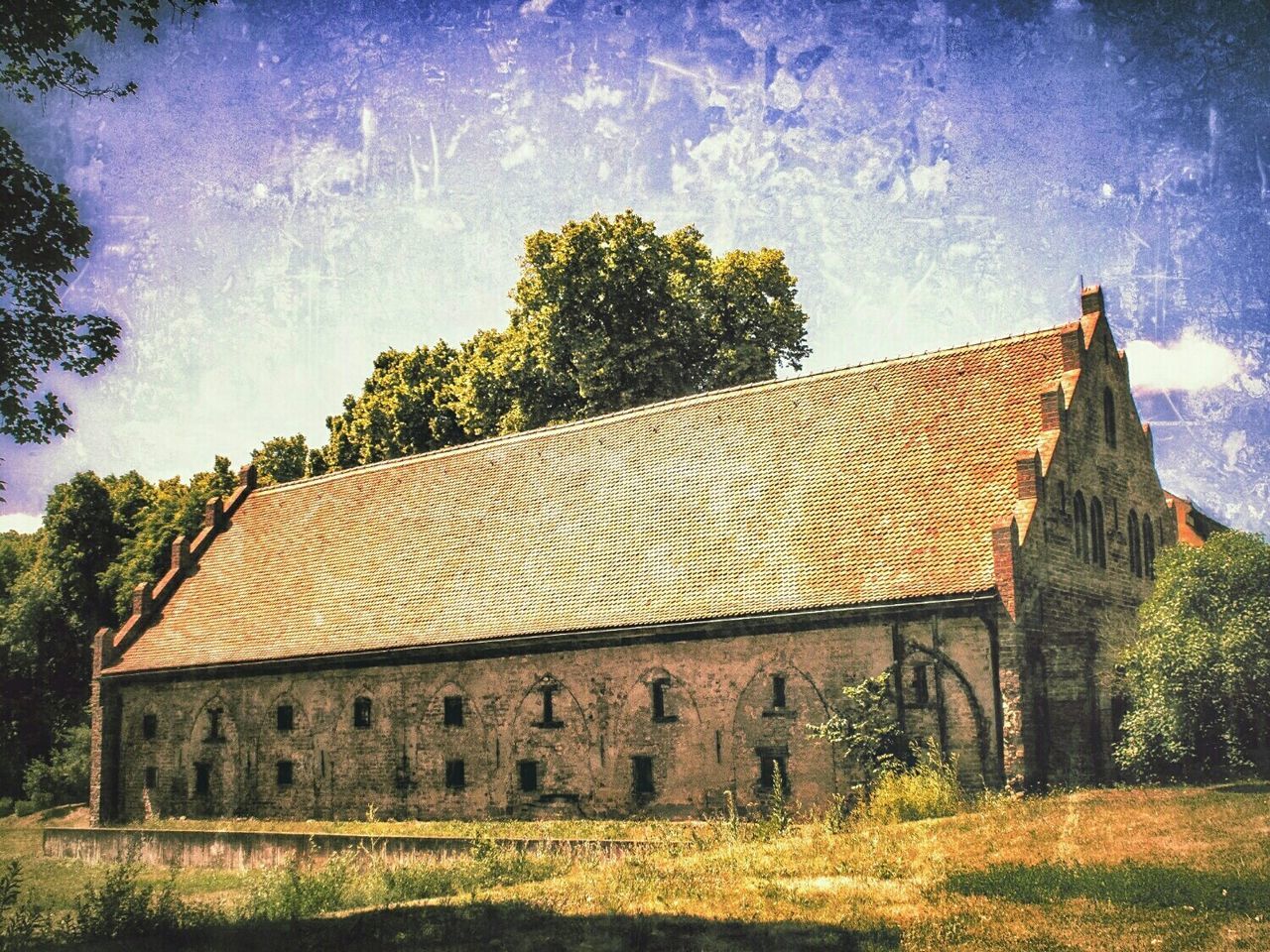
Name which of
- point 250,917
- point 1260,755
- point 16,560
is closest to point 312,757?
point 250,917

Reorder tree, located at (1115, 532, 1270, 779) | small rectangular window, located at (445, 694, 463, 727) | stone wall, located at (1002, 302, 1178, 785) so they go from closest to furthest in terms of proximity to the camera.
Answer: tree, located at (1115, 532, 1270, 779) → stone wall, located at (1002, 302, 1178, 785) → small rectangular window, located at (445, 694, 463, 727)

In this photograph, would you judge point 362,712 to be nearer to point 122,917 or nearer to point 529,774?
point 529,774

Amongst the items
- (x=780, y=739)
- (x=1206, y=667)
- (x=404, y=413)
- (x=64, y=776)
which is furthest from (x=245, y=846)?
(x=404, y=413)

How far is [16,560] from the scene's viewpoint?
6188 centimetres

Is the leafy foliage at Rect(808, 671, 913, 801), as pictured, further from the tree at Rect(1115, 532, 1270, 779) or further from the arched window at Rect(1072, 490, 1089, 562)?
the arched window at Rect(1072, 490, 1089, 562)

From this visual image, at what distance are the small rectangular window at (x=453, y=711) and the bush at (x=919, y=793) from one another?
1079cm

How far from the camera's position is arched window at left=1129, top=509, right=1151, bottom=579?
95.4ft

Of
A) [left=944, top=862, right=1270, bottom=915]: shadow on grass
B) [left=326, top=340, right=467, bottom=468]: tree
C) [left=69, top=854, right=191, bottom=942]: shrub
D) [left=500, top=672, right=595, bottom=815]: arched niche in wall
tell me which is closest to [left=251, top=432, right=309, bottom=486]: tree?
[left=326, top=340, right=467, bottom=468]: tree

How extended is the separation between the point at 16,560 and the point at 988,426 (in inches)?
2051

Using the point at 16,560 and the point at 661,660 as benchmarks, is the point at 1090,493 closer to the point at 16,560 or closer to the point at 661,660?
the point at 661,660

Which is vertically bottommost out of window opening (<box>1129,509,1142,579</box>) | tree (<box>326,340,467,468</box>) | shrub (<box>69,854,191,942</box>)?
shrub (<box>69,854,191,942</box>)

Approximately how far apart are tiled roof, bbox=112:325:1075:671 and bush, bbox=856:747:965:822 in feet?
10.7

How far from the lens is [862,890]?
1578cm

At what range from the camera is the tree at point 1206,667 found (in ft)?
70.5
